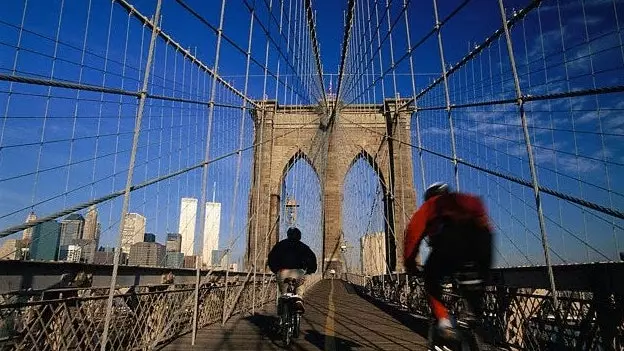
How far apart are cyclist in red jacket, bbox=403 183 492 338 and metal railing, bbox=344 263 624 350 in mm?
133

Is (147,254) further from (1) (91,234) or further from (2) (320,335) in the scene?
(2) (320,335)

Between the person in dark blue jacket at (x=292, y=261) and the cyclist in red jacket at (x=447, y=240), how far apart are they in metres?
2.53

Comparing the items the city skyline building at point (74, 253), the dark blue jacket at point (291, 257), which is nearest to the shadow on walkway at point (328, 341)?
the dark blue jacket at point (291, 257)

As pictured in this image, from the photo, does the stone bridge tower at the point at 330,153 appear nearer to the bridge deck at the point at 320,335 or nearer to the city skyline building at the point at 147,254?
the city skyline building at the point at 147,254

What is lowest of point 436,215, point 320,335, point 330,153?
point 320,335

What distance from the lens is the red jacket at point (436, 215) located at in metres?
2.22

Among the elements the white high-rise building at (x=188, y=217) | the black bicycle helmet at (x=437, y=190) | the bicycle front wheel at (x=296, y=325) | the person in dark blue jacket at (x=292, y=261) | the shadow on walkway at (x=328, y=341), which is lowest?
the shadow on walkway at (x=328, y=341)

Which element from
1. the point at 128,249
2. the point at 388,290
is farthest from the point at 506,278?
the point at 128,249

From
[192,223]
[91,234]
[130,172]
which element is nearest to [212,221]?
[192,223]

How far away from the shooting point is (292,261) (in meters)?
4.78

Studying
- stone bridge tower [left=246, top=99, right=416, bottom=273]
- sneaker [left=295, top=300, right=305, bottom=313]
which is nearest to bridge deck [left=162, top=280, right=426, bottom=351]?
sneaker [left=295, top=300, right=305, bottom=313]

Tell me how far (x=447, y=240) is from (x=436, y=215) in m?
0.15

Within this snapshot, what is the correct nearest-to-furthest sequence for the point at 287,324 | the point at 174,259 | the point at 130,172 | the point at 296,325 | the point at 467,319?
1. the point at 467,319
2. the point at 130,172
3. the point at 287,324
4. the point at 296,325
5. the point at 174,259

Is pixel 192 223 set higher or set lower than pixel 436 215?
higher
